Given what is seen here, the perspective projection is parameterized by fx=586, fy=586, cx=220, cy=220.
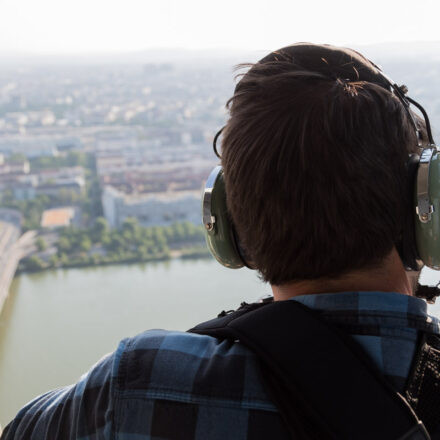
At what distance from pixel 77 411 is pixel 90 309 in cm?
265

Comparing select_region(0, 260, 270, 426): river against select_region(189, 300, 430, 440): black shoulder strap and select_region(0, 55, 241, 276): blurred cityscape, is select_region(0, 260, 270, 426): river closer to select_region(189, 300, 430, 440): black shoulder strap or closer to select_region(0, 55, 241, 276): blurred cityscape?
select_region(0, 55, 241, 276): blurred cityscape

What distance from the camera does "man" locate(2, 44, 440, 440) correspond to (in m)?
0.48

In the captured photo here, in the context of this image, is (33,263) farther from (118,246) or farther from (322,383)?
(322,383)

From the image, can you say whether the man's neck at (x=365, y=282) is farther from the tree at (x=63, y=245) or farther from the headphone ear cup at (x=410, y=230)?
the tree at (x=63, y=245)

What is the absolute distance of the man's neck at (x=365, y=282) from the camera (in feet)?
1.75

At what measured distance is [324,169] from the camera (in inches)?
19.5

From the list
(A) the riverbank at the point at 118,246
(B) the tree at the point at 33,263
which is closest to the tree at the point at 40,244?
(A) the riverbank at the point at 118,246

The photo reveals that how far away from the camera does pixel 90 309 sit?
122 inches

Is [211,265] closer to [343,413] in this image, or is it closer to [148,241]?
[148,241]

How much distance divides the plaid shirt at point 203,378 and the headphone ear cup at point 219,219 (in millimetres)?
157

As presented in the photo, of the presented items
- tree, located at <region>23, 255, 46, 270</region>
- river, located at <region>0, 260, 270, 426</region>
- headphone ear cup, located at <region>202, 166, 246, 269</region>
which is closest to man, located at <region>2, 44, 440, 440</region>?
headphone ear cup, located at <region>202, 166, 246, 269</region>

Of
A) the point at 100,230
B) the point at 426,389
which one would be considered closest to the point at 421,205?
the point at 426,389

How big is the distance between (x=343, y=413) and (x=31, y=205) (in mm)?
3914

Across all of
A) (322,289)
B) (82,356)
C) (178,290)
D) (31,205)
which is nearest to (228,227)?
(322,289)
